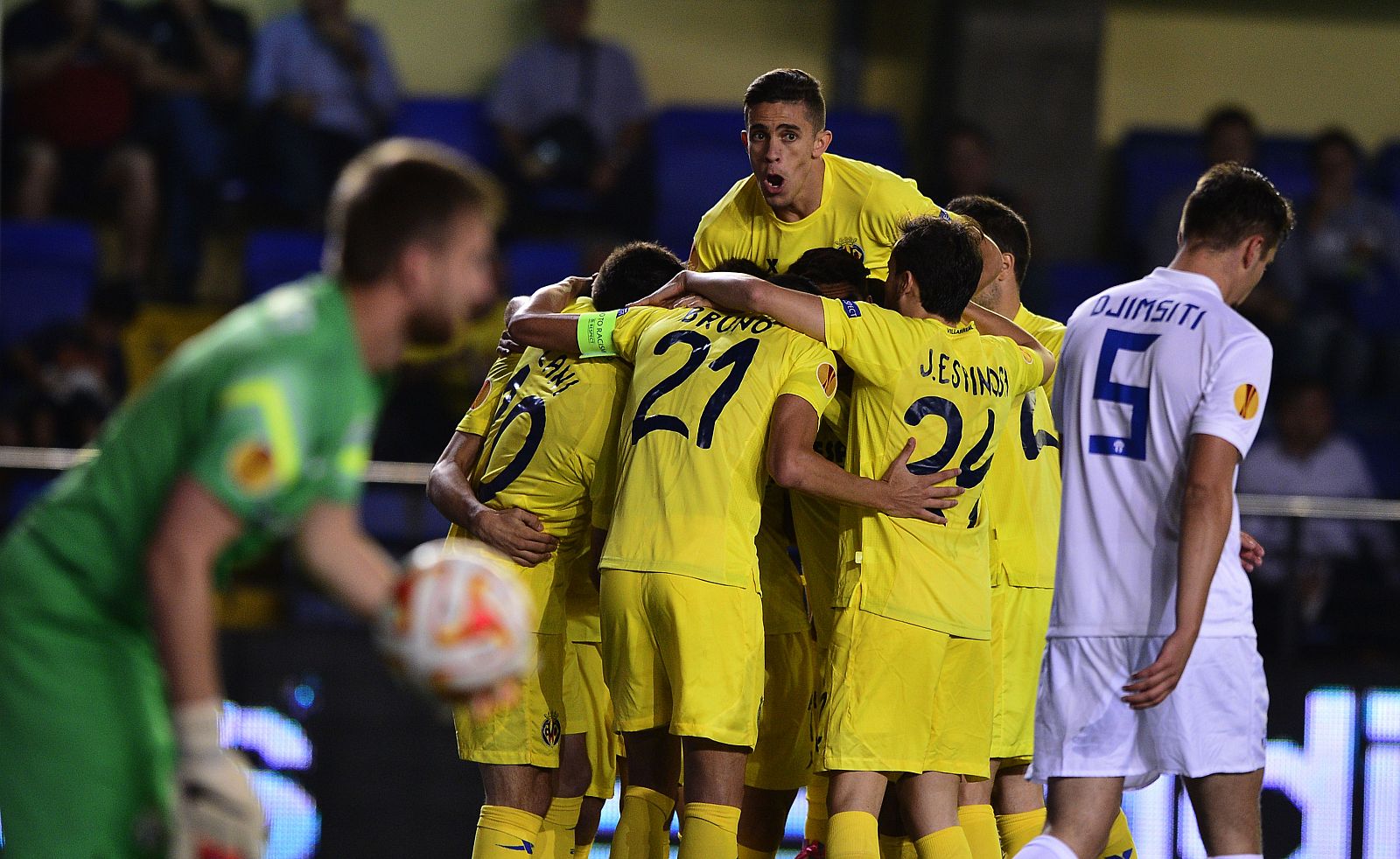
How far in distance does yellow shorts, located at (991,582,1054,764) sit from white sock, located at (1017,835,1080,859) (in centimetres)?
87

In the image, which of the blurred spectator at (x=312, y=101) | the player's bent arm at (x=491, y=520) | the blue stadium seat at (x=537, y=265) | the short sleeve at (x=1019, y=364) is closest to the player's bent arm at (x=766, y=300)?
the short sleeve at (x=1019, y=364)

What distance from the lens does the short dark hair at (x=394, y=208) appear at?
2.86 metres

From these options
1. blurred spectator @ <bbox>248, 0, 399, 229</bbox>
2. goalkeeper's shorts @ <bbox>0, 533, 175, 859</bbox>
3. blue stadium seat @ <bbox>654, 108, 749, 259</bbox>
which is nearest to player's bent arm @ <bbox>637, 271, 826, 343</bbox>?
goalkeeper's shorts @ <bbox>0, 533, 175, 859</bbox>

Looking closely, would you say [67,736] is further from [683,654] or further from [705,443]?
[705,443]

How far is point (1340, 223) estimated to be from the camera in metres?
10.7

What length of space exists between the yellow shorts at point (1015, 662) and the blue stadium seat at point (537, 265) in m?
5.02

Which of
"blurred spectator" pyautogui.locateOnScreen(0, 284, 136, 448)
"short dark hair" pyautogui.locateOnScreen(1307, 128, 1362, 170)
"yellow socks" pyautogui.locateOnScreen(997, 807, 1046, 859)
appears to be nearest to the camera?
"yellow socks" pyautogui.locateOnScreen(997, 807, 1046, 859)

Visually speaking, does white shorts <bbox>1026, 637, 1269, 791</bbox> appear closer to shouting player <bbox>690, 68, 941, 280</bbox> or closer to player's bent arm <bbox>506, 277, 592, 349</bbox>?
shouting player <bbox>690, 68, 941, 280</bbox>

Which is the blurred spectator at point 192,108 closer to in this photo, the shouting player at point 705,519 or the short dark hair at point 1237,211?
the shouting player at point 705,519

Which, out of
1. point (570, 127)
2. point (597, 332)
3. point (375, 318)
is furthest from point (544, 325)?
point (570, 127)

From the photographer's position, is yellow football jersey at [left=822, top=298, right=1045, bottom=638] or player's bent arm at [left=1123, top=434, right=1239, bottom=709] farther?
yellow football jersey at [left=822, top=298, right=1045, bottom=638]

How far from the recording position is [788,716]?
213 inches

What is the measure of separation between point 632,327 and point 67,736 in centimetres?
248

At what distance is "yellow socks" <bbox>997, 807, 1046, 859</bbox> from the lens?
18.1 ft
